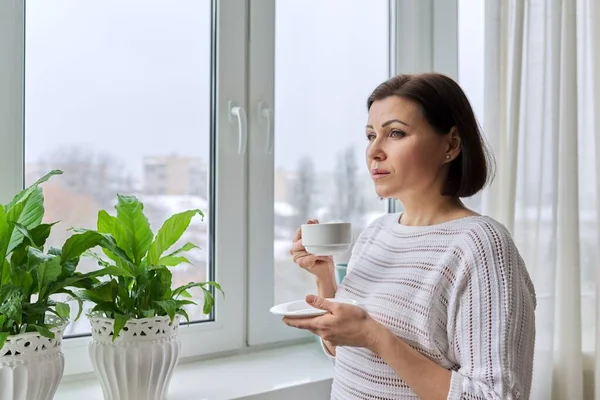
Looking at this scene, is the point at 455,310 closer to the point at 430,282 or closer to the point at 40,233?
the point at 430,282

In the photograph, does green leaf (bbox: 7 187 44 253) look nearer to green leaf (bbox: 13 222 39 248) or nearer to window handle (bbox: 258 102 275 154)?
green leaf (bbox: 13 222 39 248)

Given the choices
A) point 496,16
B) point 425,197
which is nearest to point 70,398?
point 425,197

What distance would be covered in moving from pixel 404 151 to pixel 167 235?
0.55 m

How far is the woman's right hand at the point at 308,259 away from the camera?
1355mm

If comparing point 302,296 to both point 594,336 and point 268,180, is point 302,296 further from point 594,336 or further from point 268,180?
point 594,336

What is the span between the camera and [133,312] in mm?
1229

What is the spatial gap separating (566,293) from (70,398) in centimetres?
129

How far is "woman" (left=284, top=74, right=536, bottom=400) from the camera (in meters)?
1.05

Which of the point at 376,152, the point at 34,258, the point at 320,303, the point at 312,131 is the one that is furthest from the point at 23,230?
the point at 312,131

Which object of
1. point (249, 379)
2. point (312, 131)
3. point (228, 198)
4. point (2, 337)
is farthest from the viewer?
point (312, 131)

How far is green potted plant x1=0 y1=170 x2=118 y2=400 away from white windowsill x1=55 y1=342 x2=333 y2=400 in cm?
32

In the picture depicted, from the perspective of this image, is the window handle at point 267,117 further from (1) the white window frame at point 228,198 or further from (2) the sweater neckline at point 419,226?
(2) the sweater neckline at point 419,226

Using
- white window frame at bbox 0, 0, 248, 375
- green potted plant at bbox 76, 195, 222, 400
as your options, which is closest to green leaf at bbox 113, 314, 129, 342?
green potted plant at bbox 76, 195, 222, 400

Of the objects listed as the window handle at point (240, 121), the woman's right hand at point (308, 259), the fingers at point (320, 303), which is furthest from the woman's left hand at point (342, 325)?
the window handle at point (240, 121)
